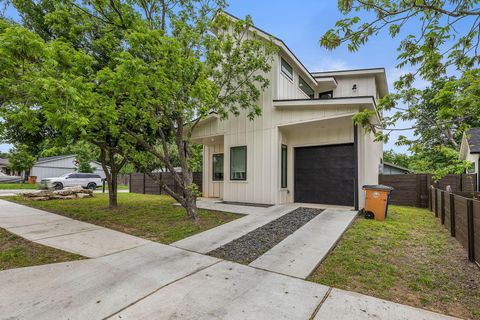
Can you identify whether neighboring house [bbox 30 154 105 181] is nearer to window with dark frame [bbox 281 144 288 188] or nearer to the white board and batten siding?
the white board and batten siding

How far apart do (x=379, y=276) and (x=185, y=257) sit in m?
3.02

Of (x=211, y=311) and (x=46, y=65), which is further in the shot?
(x=46, y=65)

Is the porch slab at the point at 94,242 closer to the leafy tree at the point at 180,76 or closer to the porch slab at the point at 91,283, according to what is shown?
the porch slab at the point at 91,283

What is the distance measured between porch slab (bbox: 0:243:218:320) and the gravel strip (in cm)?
45

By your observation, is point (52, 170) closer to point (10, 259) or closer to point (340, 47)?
point (10, 259)

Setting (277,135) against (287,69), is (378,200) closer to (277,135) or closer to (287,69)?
(277,135)

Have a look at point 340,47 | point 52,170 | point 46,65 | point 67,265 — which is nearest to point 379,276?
point 340,47

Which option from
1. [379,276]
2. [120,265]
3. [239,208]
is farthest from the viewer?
[239,208]

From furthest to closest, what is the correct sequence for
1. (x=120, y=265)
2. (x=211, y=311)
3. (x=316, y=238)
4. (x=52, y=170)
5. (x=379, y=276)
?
(x=52, y=170)
(x=316, y=238)
(x=120, y=265)
(x=379, y=276)
(x=211, y=311)

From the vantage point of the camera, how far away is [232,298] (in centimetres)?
267

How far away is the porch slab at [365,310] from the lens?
7.74ft

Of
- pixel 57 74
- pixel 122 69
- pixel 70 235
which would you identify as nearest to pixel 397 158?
pixel 122 69

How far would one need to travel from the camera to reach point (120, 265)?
3564 millimetres

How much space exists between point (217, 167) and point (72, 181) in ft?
51.6
